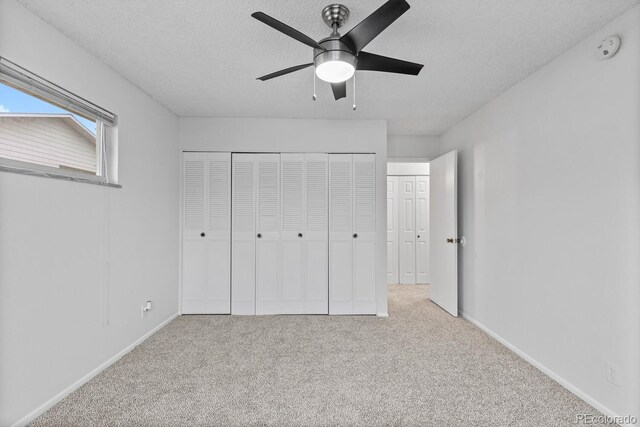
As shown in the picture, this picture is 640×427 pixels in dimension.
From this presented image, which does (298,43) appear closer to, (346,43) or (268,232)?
(346,43)

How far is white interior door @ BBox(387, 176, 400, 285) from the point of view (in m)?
5.62

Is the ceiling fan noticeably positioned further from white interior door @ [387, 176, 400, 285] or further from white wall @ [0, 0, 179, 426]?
white interior door @ [387, 176, 400, 285]

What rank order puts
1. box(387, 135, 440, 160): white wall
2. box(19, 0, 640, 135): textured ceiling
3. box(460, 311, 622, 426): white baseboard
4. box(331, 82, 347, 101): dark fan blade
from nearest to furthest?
1. box(19, 0, 640, 135): textured ceiling
2. box(460, 311, 622, 426): white baseboard
3. box(331, 82, 347, 101): dark fan blade
4. box(387, 135, 440, 160): white wall

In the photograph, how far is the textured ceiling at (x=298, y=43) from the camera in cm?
179

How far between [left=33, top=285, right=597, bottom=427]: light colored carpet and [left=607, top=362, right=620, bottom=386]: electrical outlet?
0.25 meters

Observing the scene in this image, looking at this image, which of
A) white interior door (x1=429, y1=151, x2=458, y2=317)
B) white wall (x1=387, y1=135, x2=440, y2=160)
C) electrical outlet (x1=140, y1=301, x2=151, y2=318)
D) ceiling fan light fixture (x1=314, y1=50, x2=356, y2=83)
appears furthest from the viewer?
white wall (x1=387, y1=135, x2=440, y2=160)

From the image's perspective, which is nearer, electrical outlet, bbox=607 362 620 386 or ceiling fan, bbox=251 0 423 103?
ceiling fan, bbox=251 0 423 103

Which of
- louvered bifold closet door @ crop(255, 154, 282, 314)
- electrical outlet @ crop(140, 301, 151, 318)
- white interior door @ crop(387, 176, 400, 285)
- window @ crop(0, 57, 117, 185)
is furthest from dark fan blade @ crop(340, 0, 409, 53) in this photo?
white interior door @ crop(387, 176, 400, 285)

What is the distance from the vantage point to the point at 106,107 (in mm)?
2488

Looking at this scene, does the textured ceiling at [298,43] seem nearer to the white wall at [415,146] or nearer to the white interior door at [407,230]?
the white wall at [415,146]

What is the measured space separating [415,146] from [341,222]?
181 cm

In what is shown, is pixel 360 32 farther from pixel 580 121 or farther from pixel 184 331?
pixel 184 331

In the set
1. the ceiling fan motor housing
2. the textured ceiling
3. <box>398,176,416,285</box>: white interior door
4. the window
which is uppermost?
the textured ceiling

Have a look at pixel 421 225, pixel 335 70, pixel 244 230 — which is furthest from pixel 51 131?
pixel 421 225
